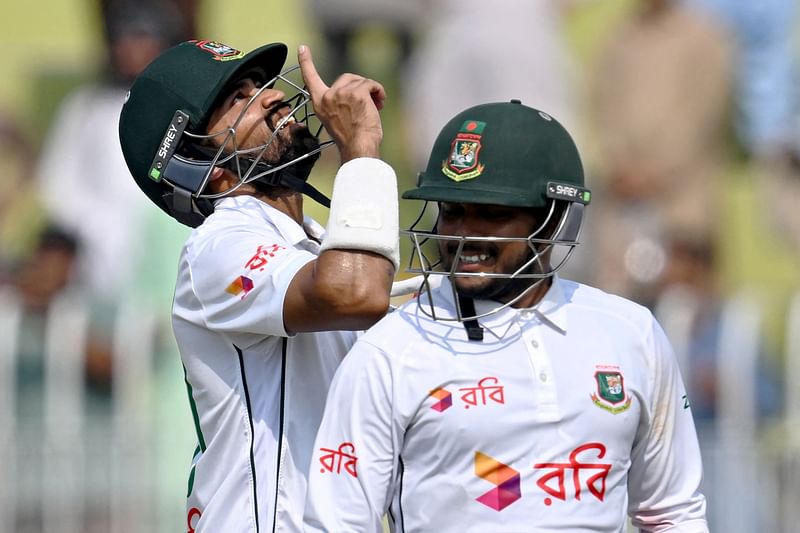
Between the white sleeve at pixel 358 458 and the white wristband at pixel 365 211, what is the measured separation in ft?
0.80

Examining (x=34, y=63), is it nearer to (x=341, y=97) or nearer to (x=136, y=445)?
(x=136, y=445)

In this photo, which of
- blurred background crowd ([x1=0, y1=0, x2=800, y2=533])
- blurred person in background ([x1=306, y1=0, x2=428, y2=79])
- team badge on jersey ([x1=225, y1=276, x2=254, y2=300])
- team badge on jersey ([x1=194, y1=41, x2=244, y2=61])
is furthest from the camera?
blurred person in background ([x1=306, y1=0, x2=428, y2=79])

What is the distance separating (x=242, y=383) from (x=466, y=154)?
758mm

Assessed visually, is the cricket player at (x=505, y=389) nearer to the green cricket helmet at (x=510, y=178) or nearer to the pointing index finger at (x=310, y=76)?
the green cricket helmet at (x=510, y=178)

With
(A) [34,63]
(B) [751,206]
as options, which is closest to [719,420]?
(B) [751,206]

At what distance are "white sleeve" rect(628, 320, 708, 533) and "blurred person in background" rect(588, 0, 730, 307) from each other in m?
5.67

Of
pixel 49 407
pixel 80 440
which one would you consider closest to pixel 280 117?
pixel 80 440

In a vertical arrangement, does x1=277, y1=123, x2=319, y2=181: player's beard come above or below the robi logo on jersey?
above

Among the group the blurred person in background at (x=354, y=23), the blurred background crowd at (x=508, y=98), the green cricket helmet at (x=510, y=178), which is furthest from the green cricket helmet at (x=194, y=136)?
the blurred person in background at (x=354, y=23)

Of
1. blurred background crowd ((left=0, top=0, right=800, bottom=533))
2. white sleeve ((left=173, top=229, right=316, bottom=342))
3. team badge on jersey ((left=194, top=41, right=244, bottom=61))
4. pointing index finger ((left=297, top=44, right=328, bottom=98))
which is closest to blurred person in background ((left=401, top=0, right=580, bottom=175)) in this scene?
blurred background crowd ((left=0, top=0, right=800, bottom=533))

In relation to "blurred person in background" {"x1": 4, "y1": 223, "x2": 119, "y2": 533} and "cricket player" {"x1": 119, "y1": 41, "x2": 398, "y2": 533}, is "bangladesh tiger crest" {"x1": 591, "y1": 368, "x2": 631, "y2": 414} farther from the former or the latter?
"blurred person in background" {"x1": 4, "y1": 223, "x2": 119, "y2": 533}

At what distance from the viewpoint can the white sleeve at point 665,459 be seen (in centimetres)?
329

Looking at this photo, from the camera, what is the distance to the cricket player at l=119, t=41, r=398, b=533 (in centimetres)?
308

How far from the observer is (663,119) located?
30.3 feet
